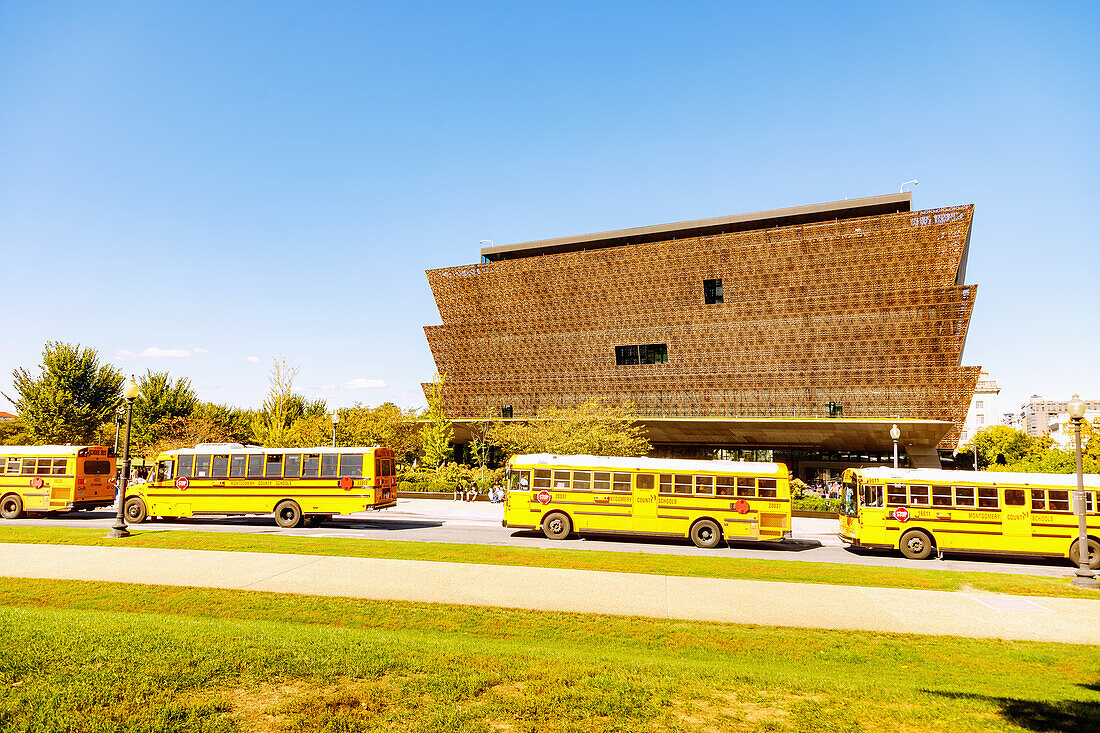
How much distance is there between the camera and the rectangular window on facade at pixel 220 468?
88.5ft

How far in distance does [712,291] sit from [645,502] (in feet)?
127

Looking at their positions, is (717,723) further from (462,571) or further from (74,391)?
(74,391)

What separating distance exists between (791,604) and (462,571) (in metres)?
7.52

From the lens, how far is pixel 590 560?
17.8 meters

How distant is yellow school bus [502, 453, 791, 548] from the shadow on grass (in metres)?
15.2

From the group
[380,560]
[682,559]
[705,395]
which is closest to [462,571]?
[380,560]

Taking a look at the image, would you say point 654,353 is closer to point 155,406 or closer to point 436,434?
point 436,434

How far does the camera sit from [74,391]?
207ft

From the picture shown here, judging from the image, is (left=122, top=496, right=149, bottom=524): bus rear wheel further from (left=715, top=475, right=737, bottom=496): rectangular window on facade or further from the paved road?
(left=715, top=475, right=737, bottom=496): rectangular window on facade

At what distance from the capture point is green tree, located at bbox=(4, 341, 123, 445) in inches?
2419

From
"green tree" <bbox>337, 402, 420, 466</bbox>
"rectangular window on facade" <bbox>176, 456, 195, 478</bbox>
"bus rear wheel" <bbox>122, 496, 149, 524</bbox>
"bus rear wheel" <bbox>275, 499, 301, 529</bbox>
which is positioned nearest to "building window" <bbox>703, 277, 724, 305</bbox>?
"green tree" <bbox>337, 402, 420, 466</bbox>

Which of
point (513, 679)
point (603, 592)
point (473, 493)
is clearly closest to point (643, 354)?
point (473, 493)

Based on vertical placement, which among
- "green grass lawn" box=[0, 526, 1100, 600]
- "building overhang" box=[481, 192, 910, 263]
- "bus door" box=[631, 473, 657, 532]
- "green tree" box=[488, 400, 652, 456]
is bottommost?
"green grass lawn" box=[0, 526, 1100, 600]

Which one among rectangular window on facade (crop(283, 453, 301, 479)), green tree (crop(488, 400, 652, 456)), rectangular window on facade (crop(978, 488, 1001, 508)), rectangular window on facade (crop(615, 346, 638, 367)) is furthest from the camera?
rectangular window on facade (crop(615, 346, 638, 367))
